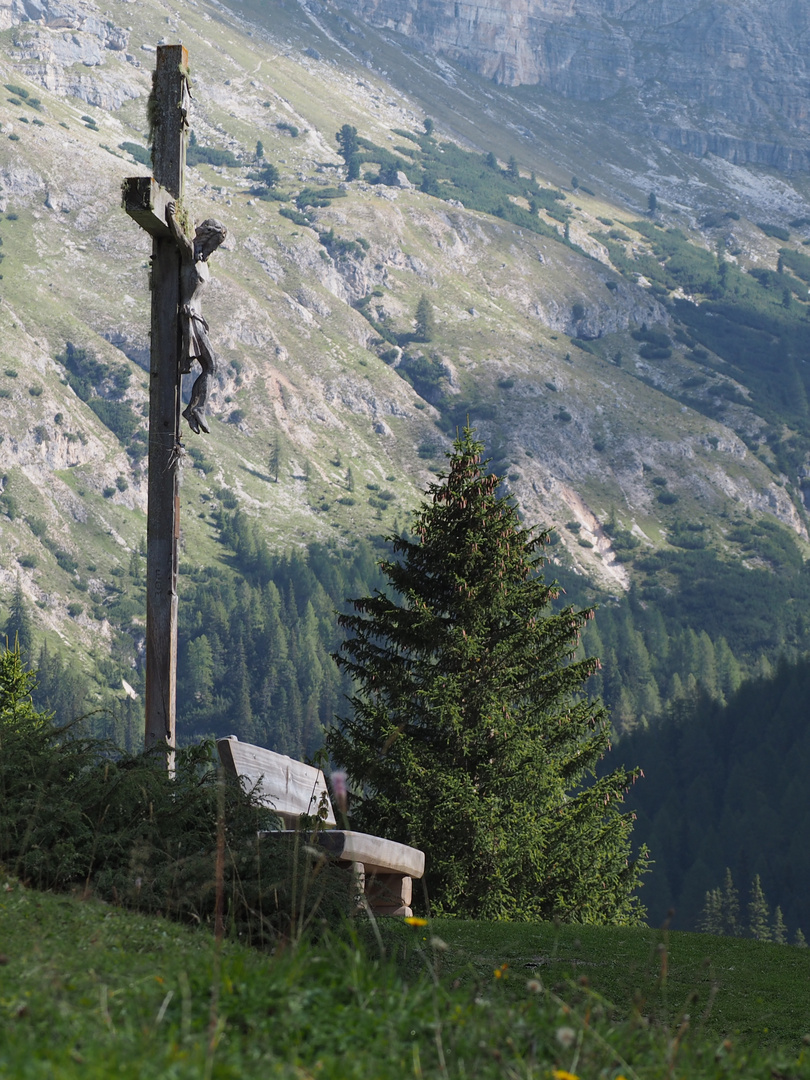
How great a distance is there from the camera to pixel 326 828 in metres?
10.3

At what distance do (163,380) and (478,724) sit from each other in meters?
11.2

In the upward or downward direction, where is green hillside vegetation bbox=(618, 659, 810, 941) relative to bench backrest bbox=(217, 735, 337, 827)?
downward

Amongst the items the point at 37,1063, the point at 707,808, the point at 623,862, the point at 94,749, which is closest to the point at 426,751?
Result: the point at 623,862

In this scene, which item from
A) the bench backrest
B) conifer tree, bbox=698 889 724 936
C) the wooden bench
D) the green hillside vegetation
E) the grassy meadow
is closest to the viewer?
the grassy meadow

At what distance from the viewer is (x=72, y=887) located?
7383mm

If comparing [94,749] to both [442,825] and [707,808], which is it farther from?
[707,808]

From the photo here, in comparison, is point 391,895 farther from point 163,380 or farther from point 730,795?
point 730,795

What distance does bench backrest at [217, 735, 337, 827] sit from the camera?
1026cm

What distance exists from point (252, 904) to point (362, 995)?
2768 mm

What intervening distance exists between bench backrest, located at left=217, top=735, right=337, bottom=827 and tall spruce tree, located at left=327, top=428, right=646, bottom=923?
311 inches

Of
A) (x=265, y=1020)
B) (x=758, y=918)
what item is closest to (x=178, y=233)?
(x=265, y=1020)

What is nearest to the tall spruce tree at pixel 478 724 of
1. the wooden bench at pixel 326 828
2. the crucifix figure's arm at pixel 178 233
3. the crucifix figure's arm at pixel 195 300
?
the wooden bench at pixel 326 828

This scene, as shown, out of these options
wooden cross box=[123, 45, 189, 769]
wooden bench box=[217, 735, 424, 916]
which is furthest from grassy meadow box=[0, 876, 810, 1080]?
wooden cross box=[123, 45, 189, 769]

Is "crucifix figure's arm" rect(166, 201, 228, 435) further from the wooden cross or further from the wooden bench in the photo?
the wooden bench
